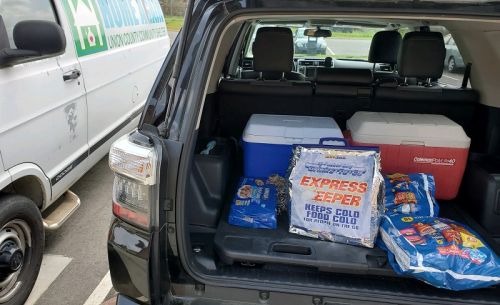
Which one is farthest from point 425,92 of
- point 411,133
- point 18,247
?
point 18,247

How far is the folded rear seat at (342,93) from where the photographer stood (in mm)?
2994

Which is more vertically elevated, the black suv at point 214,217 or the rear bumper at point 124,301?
the black suv at point 214,217

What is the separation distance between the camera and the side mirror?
2.25 m

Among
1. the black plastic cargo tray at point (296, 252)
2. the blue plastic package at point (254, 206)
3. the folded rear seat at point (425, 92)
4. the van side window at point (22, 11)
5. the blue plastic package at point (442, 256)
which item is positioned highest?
the van side window at point (22, 11)

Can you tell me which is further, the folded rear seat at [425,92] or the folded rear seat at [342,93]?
the folded rear seat at [342,93]

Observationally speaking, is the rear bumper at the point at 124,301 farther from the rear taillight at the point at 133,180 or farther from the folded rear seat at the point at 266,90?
the folded rear seat at the point at 266,90

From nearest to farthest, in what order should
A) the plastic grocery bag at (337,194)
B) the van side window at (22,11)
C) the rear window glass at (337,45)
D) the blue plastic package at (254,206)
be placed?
the plastic grocery bag at (337,194), the blue plastic package at (254,206), the van side window at (22,11), the rear window glass at (337,45)

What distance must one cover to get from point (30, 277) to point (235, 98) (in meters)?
1.75

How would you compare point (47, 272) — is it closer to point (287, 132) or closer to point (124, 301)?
point (124, 301)

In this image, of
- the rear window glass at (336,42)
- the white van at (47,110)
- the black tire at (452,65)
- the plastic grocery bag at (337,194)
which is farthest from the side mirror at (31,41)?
the black tire at (452,65)

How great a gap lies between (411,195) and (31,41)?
2194 mm

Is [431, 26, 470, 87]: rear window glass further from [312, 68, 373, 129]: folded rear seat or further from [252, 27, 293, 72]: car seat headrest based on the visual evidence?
[252, 27, 293, 72]: car seat headrest

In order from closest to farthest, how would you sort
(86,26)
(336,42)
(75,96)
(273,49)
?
(273,49) → (75,96) → (86,26) → (336,42)

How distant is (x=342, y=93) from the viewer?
3002mm
